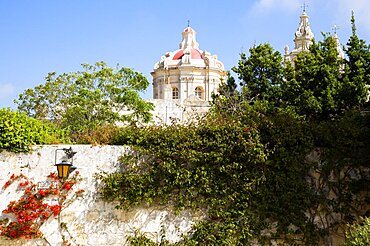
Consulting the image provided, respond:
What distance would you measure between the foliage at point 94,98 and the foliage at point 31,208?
13847 millimetres

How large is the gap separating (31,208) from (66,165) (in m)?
1.10

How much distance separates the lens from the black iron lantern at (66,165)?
8.47 metres

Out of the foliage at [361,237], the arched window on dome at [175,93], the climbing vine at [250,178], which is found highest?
the arched window on dome at [175,93]

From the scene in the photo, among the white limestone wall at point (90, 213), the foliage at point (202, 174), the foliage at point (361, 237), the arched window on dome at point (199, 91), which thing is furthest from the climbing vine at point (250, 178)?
the arched window on dome at point (199, 91)

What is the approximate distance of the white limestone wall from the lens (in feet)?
28.6

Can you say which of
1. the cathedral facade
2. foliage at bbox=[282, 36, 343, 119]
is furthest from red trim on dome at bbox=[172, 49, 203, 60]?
foliage at bbox=[282, 36, 343, 119]

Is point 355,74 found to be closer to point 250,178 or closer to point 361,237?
point 250,178

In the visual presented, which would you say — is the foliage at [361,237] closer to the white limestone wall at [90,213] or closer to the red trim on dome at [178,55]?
the white limestone wall at [90,213]

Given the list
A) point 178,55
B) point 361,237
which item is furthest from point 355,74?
point 178,55

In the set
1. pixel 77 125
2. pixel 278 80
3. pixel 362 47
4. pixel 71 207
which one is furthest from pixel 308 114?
pixel 77 125

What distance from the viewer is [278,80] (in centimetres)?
2070

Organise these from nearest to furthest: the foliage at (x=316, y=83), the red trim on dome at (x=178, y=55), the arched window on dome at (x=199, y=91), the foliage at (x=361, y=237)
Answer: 1. the foliage at (x=361, y=237)
2. the foliage at (x=316, y=83)
3. the arched window on dome at (x=199, y=91)
4. the red trim on dome at (x=178, y=55)

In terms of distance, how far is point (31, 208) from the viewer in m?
8.69

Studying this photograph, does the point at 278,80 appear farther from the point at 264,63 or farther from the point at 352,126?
the point at 352,126
